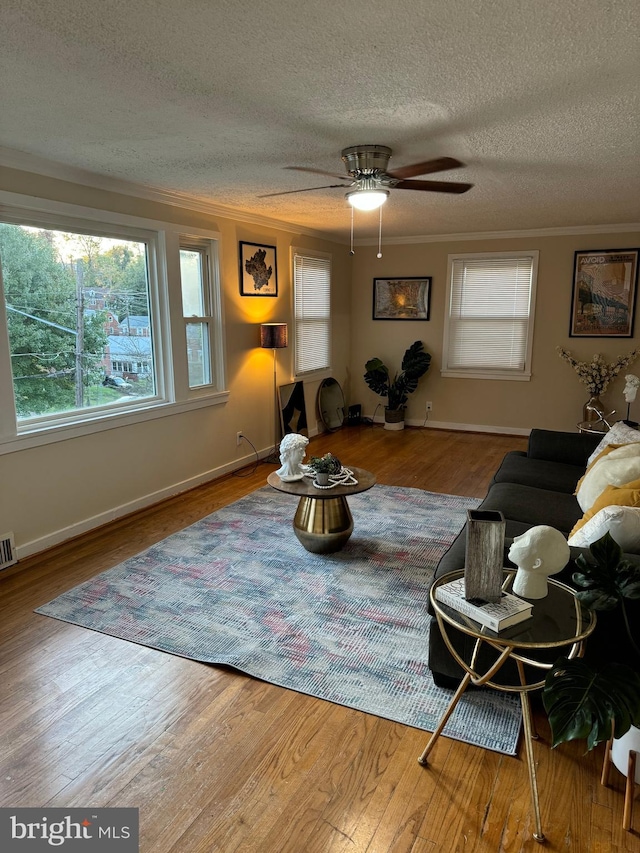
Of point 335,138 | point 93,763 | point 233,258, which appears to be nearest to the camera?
point 93,763

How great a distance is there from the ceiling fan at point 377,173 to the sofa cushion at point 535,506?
1704mm

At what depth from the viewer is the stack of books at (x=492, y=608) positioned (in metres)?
1.62

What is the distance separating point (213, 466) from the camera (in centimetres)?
502

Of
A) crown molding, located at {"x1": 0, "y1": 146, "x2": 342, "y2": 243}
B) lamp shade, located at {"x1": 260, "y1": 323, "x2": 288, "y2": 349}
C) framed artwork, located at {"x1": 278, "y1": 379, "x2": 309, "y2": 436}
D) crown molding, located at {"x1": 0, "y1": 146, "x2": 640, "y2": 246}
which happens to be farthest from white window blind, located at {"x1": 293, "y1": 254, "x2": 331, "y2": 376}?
lamp shade, located at {"x1": 260, "y1": 323, "x2": 288, "y2": 349}

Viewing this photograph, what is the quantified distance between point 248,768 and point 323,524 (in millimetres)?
1637

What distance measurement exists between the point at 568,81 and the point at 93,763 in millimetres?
2982

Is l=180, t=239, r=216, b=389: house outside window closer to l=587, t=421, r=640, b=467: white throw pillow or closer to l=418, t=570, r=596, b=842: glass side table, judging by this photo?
l=587, t=421, r=640, b=467: white throw pillow

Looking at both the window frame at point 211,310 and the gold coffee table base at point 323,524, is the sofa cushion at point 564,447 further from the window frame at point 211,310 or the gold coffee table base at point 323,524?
the window frame at point 211,310

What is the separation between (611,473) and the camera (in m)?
2.74

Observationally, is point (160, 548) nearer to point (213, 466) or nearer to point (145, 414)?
point (145, 414)

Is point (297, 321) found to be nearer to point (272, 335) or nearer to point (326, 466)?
point (272, 335)

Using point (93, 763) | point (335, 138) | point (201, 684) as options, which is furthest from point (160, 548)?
point (335, 138)

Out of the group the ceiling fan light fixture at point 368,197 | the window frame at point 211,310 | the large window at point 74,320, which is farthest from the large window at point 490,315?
the large window at point 74,320
